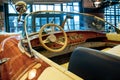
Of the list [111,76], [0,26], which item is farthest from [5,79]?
[0,26]

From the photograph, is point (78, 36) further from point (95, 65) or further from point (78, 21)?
point (95, 65)

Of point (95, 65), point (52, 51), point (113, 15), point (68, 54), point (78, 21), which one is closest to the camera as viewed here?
point (95, 65)

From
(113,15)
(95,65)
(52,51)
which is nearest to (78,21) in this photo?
(52,51)

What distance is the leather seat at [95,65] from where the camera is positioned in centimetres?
141

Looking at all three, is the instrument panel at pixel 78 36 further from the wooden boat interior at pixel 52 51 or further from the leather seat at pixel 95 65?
the leather seat at pixel 95 65

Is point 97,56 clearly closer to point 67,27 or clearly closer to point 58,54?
point 58,54

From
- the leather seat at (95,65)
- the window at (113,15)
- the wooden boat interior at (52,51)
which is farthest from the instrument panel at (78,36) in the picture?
the window at (113,15)

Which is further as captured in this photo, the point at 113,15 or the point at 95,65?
the point at 113,15

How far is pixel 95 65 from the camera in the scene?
1591mm

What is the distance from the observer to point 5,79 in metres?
2.29

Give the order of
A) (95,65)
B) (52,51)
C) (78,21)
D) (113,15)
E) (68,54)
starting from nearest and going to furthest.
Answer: (95,65) < (52,51) < (68,54) < (78,21) < (113,15)

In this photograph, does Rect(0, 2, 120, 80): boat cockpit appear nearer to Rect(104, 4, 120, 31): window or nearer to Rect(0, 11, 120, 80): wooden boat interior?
Rect(0, 11, 120, 80): wooden boat interior

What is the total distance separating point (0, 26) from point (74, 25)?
7760 millimetres

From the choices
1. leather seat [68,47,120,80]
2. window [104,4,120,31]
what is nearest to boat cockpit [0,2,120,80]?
leather seat [68,47,120,80]
